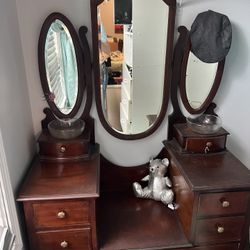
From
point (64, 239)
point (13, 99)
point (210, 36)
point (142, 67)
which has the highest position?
point (210, 36)

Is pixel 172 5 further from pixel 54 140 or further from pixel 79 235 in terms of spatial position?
pixel 79 235

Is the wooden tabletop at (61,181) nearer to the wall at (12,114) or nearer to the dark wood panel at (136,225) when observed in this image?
the wall at (12,114)

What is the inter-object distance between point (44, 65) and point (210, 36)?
0.84m

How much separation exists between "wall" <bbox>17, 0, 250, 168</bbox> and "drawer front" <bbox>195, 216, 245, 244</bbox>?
1.66 ft

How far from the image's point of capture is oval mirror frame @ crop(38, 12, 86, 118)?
1.27 m

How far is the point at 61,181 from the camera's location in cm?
120

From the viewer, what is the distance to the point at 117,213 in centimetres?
143

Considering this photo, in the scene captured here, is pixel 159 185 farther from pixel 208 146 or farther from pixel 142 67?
pixel 142 67

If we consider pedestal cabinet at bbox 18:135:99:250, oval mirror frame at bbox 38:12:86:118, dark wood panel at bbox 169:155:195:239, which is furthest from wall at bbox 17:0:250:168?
pedestal cabinet at bbox 18:135:99:250

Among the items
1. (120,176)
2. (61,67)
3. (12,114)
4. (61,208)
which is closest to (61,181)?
(61,208)

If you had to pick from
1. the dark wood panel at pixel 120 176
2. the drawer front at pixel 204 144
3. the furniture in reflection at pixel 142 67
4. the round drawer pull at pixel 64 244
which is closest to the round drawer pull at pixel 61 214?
the round drawer pull at pixel 64 244

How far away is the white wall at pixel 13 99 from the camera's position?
1.07m

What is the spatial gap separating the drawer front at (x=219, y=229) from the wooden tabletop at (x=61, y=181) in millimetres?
518

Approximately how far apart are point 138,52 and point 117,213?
0.86m
